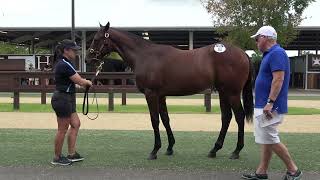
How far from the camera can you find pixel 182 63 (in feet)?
26.8

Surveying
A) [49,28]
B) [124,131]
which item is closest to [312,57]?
[49,28]

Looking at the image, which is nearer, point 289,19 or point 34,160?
point 34,160

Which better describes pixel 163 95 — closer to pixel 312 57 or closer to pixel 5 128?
pixel 5 128

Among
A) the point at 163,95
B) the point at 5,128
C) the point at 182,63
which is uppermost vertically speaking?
the point at 182,63

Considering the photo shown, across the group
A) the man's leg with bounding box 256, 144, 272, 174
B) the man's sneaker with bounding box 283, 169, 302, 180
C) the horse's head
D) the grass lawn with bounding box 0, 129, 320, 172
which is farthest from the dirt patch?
the man's sneaker with bounding box 283, 169, 302, 180

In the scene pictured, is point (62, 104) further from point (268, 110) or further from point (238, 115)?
point (268, 110)

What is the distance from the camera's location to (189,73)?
8117 millimetres

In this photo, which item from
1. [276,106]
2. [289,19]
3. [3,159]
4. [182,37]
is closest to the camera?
[276,106]

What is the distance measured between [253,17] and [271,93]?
24401 millimetres

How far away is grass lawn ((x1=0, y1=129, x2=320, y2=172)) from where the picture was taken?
768 cm

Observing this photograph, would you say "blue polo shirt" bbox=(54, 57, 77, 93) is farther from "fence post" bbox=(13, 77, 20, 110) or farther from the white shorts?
"fence post" bbox=(13, 77, 20, 110)

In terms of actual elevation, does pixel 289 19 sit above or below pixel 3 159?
above

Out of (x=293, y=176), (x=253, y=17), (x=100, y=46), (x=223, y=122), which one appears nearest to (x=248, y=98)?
(x=223, y=122)

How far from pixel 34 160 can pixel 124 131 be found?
12.7 feet
